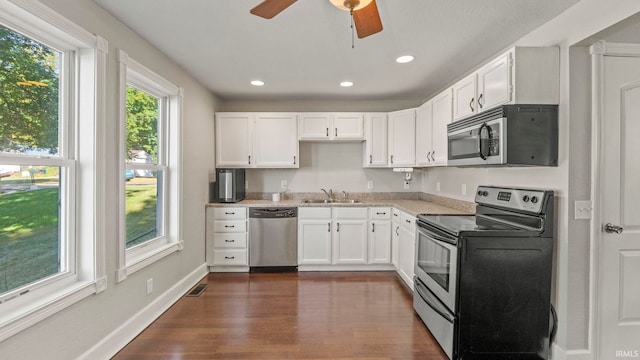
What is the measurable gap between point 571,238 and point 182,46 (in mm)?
3326

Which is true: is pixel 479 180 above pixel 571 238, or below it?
above

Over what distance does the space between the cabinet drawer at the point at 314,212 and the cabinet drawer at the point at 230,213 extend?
747mm

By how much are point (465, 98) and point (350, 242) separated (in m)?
2.20

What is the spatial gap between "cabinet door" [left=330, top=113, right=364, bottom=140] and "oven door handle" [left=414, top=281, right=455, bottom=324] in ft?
7.39

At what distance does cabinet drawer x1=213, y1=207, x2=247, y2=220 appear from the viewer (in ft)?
12.7

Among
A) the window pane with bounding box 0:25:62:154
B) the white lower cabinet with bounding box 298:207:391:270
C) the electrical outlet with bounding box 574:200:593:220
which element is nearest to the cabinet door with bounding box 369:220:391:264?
the white lower cabinet with bounding box 298:207:391:270

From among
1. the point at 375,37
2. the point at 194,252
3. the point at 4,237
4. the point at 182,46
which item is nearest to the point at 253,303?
the point at 194,252

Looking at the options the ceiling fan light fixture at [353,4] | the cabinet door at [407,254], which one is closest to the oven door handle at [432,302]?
the cabinet door at [407,254]

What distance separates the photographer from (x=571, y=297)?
1.97m

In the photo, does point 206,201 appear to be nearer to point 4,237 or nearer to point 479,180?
point 4,237

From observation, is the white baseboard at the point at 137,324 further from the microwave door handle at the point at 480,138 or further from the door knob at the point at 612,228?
the door knob at the point at 612,228

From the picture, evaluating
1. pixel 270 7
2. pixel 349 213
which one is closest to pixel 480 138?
pixel 270 7

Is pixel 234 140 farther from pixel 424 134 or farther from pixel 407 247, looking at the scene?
pixel 407 247

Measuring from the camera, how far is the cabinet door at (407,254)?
3.14 m
